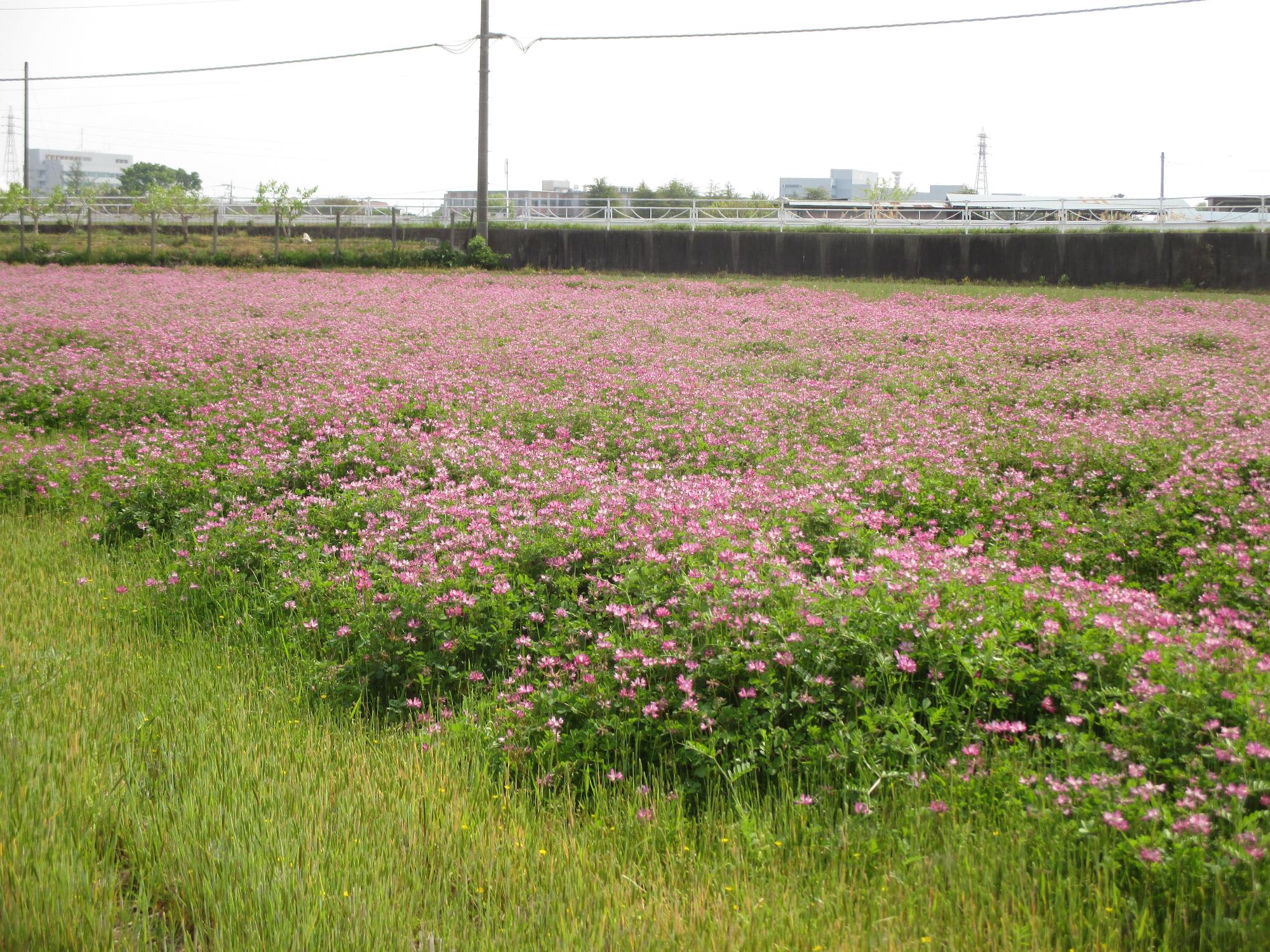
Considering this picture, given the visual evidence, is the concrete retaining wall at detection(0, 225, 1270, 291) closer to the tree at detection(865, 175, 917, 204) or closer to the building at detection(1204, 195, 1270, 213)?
the building at detection(1204, 195, 1270, 213)

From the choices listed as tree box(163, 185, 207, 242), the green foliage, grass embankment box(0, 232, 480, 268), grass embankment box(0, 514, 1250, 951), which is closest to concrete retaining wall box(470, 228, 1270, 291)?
the green foliage

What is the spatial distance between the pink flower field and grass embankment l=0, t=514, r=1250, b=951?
0.17 m

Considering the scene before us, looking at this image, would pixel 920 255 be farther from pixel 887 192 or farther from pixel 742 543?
pixel 887 192

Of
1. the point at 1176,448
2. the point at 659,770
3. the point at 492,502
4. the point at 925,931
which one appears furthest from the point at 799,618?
the point at 1176,448

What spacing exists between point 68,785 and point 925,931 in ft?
9.84

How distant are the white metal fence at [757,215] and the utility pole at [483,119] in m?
3.25

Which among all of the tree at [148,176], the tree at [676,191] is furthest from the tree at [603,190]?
the tree at [148,176]

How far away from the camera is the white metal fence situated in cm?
3069

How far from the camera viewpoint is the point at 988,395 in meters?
10.5

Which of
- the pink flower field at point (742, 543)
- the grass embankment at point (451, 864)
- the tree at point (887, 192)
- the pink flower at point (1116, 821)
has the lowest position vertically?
the grass embankment at point (451, 864)

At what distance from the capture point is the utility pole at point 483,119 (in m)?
30.3

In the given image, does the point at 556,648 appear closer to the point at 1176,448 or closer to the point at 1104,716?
the point at 1104,716

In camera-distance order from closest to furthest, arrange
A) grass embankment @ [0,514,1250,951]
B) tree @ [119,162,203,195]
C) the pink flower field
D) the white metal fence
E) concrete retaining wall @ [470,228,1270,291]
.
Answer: grass embankment @ [0,514,1250,951] → the pink flower field → concrete retaining wall @ [470,228,1270,291] → the white metal fence → tree @ [119,162,203,195]

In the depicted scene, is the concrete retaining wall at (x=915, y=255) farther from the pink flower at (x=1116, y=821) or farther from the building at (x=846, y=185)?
the building at (x=846, y=185)
